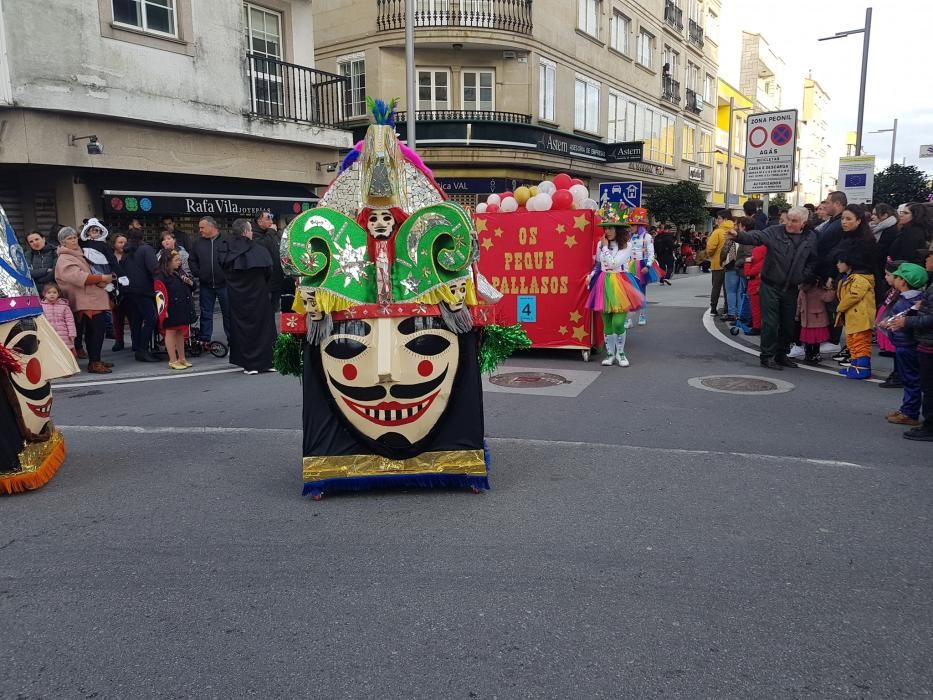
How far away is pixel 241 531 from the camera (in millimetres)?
4051

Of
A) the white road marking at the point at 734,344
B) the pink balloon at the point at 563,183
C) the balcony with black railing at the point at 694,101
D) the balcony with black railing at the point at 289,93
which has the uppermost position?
the balcony with black railing at the point at 694,101

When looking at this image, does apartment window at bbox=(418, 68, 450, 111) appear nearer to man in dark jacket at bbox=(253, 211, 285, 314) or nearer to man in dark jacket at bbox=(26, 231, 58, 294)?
man in dark jacket at bbox=(253, 211, 285, 314)

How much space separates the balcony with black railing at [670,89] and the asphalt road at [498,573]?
3276 cm

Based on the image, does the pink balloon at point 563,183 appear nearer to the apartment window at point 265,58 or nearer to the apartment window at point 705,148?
the apartment window at point 265,58

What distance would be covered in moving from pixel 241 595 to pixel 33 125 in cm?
1214

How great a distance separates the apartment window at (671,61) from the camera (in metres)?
35.3

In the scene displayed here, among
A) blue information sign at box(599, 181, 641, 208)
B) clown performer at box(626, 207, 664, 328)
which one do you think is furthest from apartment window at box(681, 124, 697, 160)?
clown performer at box(626, 207, 664, 328)

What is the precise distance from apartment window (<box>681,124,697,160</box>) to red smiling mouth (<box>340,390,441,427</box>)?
123 feet

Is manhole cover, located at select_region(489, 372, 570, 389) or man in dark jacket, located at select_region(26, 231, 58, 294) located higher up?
man in dark jacket, located at select_region(26, 231, 58, 294)

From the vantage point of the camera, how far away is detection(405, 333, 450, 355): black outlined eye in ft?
14.2

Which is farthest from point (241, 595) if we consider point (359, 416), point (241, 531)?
point (359, 416)

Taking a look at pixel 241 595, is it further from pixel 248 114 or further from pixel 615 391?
pixel 248 114

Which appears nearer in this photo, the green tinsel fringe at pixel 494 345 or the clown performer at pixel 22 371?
the clown performer at pixel 22 371

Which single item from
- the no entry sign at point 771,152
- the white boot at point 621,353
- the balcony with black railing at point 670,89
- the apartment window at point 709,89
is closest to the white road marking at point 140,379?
the white boot at point 621,353
